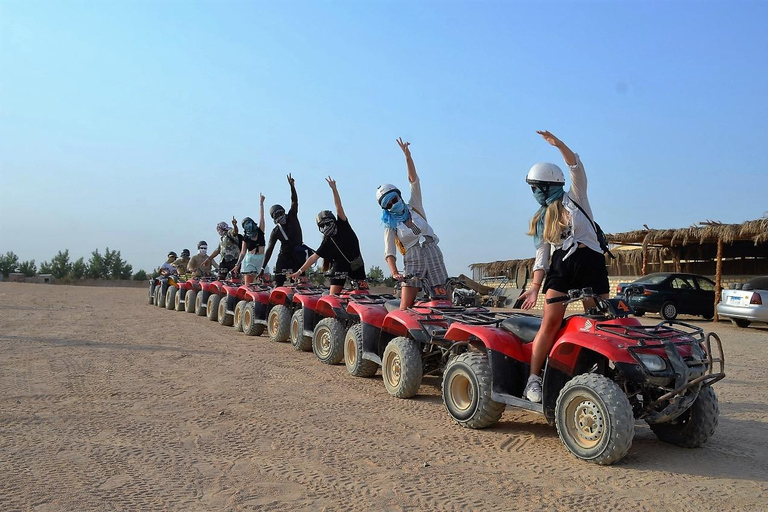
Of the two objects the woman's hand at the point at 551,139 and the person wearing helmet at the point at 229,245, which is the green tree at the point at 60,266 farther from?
the woman's hand at the point at 551,139

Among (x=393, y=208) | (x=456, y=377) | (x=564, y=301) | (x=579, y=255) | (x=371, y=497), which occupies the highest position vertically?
(x=393, y=208)

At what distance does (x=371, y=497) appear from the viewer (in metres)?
3.97

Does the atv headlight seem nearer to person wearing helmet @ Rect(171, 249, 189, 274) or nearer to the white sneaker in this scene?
the white sneaker

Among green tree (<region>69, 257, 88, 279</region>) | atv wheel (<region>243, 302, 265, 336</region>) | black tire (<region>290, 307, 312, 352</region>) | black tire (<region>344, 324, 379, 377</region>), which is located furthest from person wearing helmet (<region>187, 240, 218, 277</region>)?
green tree (<region>69, 257, 88, 279</region>)

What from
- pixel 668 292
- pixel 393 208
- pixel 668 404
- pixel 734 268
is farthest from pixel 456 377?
pixel 734 268

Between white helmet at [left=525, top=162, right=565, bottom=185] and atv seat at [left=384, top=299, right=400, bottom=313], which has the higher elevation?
white helmet at [left=525, top=162, right=565, bottom=185]

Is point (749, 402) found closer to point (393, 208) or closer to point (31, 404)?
point (393, 208)

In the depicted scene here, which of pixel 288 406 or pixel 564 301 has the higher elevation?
pixel 564 301

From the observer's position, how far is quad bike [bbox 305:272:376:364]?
9.04 m

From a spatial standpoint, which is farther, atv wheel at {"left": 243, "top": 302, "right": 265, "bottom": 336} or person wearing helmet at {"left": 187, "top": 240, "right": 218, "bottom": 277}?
person wearing helmet at {"left": 187, "top": 240, "right": 218, "bottom": 277}

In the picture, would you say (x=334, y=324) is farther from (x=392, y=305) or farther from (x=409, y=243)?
(x=409, y=243)

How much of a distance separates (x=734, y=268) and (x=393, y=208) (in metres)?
22.8

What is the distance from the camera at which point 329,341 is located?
30.0 ft

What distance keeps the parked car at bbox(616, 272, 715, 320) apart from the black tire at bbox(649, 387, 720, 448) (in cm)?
1636
